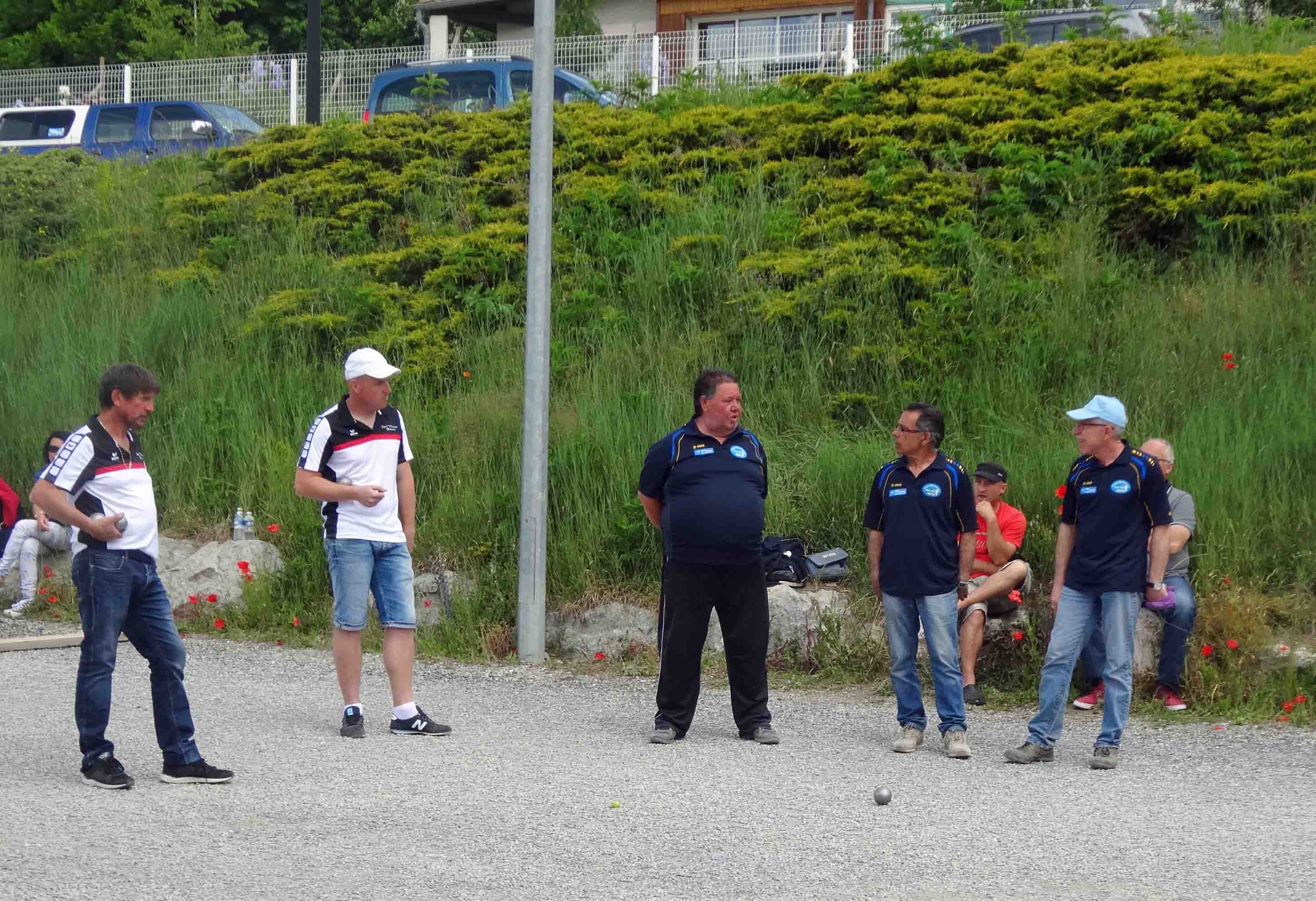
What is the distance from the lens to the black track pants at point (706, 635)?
757cm

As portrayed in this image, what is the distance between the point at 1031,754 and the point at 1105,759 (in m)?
0.35

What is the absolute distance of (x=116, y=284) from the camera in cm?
1536

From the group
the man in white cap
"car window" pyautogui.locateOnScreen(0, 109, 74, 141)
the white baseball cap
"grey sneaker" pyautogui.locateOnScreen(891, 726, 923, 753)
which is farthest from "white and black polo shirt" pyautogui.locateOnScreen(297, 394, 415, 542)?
"car window" pyautogui.locateOnScreen(0, 109, 74, 141)

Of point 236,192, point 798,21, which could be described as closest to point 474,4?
point 798,21

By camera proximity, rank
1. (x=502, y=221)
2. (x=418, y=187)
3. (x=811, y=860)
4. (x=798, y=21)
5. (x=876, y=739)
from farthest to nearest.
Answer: (x=798, y=21), (x=418, y=187), (x=502, y=221), (x=876, y=739), (x=811, y=860)

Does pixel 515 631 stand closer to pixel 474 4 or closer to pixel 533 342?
pixel 533 342

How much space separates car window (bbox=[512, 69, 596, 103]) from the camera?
703 inches

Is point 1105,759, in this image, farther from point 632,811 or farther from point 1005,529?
point 632,811

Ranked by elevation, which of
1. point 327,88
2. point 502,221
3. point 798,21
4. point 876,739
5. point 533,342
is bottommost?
point 876,739

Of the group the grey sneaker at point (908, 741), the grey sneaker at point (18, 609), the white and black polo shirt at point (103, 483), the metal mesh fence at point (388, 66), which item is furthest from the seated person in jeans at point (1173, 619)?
the metal mesh fence at point (388, 66)

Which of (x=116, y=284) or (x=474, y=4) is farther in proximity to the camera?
(x=474, y=4)

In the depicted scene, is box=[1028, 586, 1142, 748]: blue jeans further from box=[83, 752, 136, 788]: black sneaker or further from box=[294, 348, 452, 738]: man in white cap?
box=[83, 752, 136, 788]: black sneaker

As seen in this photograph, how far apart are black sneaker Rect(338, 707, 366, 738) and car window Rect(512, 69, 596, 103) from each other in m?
11.1

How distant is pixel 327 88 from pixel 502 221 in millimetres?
12121
